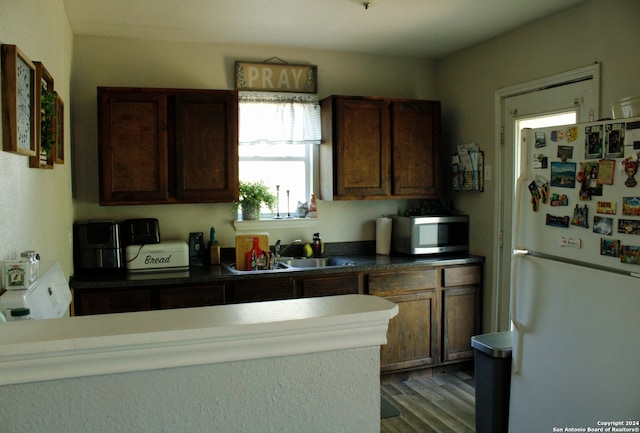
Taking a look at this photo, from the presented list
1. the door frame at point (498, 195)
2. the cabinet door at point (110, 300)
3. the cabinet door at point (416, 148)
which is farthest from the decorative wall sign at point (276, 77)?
the cabinet door at point (110, 300)

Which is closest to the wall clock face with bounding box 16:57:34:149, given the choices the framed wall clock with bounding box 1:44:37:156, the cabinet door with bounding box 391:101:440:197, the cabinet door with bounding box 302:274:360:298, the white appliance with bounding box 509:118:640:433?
the framed wall clock with bounding box 1:44:37:156

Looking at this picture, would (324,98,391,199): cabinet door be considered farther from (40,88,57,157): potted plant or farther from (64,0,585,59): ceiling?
(40,88,57,157): potted plant

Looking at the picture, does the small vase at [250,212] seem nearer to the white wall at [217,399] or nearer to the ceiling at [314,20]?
the ceiling at [314,20]

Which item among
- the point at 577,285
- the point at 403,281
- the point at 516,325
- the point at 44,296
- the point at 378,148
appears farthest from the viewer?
the point at 378,148

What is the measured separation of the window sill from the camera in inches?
155

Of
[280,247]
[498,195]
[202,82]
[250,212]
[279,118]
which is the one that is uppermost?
[202,82]

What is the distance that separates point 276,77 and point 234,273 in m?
1.55

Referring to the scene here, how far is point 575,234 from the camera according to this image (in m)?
2.24

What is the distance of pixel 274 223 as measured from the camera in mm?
4031

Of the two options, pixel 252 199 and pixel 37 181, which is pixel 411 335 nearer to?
pixel 252 199

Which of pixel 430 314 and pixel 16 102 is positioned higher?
pixel 16 102

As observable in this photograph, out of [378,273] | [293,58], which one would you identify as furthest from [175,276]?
[293,58]

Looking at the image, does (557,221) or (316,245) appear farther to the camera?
(316,245)

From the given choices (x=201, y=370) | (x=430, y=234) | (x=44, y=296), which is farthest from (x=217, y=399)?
(x=430, y=234)
